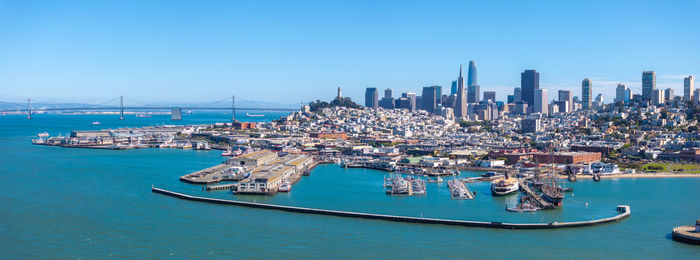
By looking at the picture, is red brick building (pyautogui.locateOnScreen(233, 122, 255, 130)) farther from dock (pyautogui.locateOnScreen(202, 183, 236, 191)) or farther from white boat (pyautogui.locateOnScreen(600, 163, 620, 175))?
dock (pyautogui.locateOnScreen(202, 183, 236, 191))

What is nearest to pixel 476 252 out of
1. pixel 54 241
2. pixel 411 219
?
pixel 411 219

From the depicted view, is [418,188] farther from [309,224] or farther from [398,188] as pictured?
[309,224]

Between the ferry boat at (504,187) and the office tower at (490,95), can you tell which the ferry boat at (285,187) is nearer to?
the ferry boat at (504,187)

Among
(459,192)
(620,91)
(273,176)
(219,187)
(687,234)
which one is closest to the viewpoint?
(687,234)

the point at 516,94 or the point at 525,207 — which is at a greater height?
the point at 516,94

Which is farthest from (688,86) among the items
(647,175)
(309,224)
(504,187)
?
(309,224)
